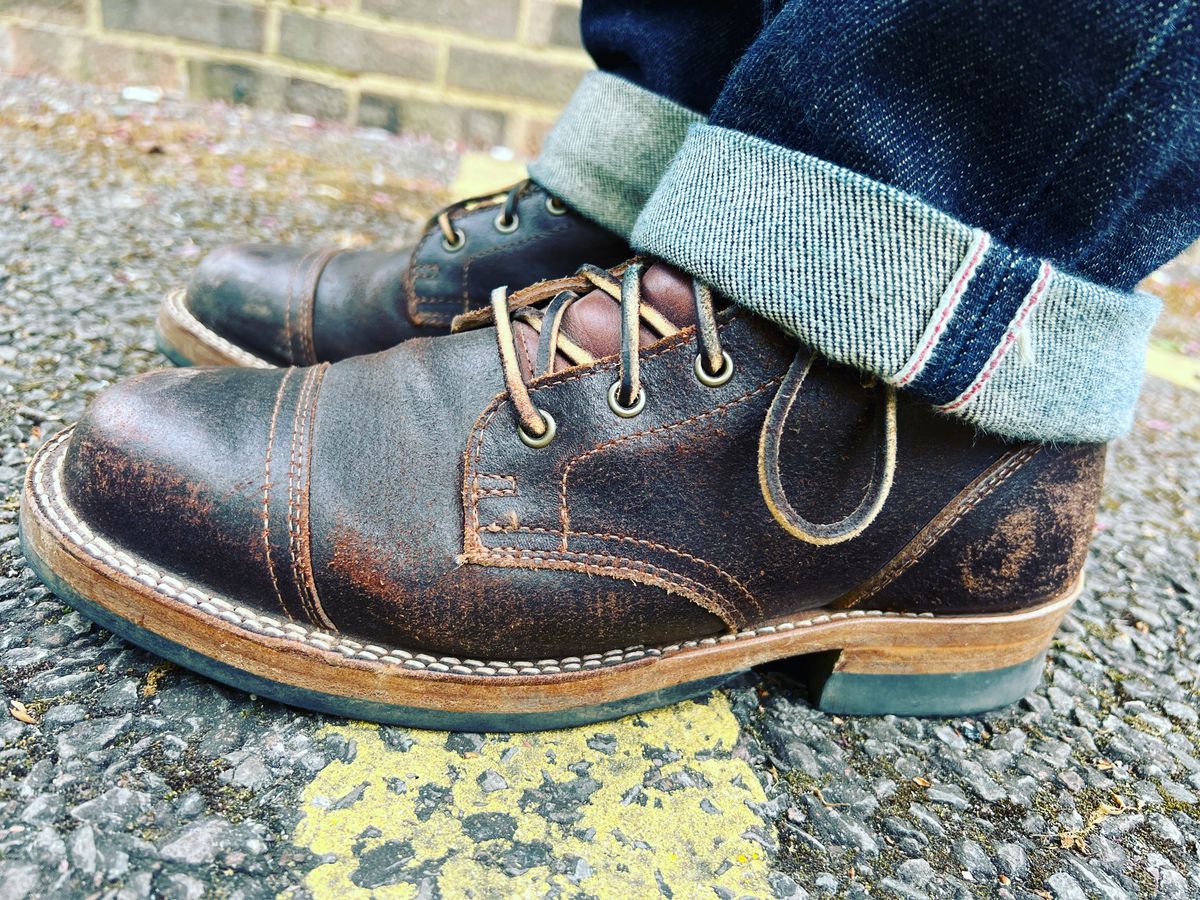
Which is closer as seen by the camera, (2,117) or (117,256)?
(117,256)

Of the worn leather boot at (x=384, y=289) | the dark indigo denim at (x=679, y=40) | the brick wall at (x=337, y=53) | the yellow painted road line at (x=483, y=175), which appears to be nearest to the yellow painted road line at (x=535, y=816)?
the worn leather boot at (x=384, y=289)

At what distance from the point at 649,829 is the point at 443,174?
3013 mm

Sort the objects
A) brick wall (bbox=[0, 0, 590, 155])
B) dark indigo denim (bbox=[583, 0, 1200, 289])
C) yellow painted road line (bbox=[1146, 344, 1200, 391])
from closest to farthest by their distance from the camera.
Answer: dark indigo denim (bbox=[583, 0, 1200, 289]), yellow painted road line (bbox=[1146, 344, 1200, 391]), brick wall (bbox=[0, 0, 590, 155])

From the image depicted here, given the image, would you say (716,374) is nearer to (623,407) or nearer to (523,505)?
(623,407)

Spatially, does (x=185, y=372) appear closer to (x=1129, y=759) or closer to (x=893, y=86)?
(x=893, y=86)

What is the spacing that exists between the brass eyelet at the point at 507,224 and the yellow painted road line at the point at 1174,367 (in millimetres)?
2147

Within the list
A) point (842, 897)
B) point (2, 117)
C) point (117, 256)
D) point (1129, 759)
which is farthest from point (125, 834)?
point (2, 117)

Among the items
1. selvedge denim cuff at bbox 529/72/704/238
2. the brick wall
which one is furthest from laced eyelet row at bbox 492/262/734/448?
the brick wall

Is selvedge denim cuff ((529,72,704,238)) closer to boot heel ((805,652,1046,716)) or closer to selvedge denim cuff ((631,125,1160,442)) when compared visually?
selvedge denim cuff ((631,125,1160,442))

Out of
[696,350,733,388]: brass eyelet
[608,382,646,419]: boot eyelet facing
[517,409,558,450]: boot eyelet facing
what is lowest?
[517,409,558,450]: boot eyelet facing

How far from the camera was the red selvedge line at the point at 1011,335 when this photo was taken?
0.85 m

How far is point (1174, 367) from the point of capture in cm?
289

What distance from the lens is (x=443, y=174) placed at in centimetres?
345

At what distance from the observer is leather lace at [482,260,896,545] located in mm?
903
